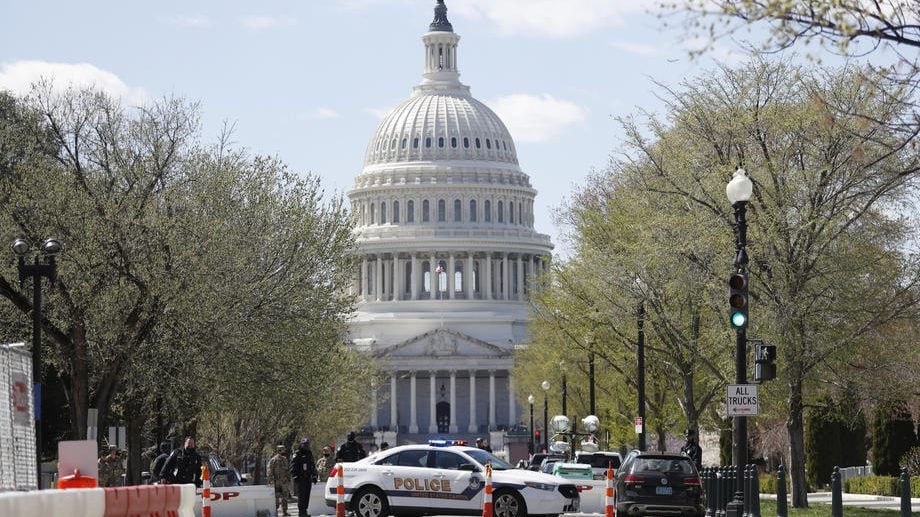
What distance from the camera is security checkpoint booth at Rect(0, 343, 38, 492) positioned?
16859mm

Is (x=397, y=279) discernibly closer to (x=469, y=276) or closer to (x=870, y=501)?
(x=469, y=276)

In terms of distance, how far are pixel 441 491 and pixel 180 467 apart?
6.60m

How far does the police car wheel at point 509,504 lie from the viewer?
110 feet

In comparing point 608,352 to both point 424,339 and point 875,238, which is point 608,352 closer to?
point 875,238

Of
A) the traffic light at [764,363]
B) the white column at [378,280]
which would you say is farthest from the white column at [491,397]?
the traffic light at [764,363]

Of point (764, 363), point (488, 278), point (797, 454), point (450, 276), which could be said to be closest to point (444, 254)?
point (450, 276)

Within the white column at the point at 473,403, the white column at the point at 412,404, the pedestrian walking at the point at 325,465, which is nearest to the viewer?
the pedestrian walking at the point at 325,465

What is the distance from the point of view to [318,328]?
5003cm

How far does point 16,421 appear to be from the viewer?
1748 centimetres

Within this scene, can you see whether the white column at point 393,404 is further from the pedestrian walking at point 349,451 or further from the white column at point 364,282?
the pedestrian walking at point 349,451

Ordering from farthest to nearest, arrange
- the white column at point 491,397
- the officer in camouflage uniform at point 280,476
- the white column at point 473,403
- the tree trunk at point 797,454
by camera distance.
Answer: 1. the white column at point 473,403
2. the white column at point 491,397
3. the officer in camouflage uniform at point 280,476
4. the tree trunk at point 797,454

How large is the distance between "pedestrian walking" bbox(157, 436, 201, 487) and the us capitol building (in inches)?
5200

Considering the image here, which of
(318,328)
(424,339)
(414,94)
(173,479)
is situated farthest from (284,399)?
(414,94)

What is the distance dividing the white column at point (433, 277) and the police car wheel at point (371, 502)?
149m
